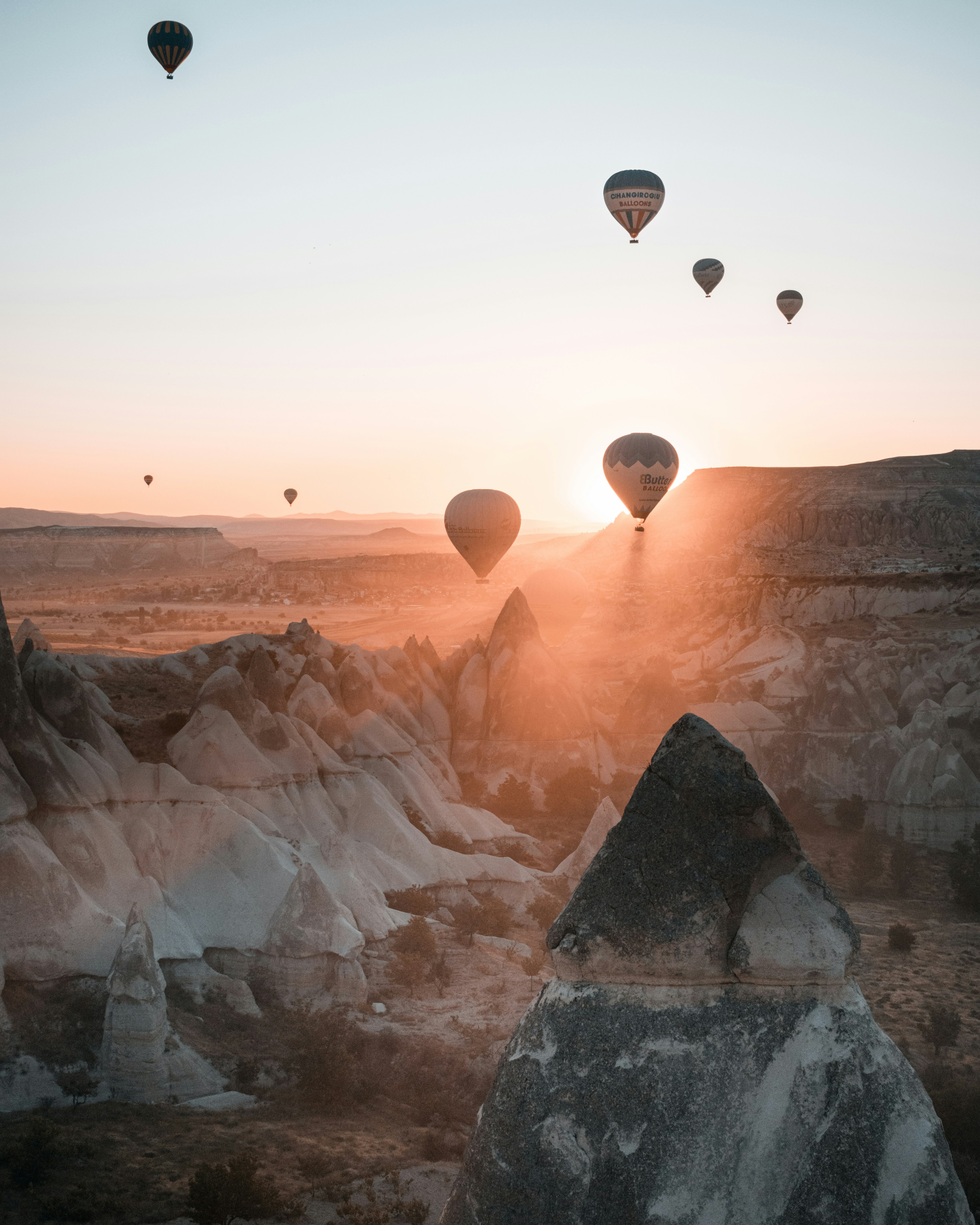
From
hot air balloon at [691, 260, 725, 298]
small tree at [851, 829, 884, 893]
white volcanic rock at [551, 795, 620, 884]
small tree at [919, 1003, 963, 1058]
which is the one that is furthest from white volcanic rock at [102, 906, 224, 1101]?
hot air balloon at [691, 260, 725, 298]

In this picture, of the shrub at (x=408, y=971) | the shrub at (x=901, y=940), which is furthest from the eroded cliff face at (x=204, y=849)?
the shrub at (x=901, y=940)

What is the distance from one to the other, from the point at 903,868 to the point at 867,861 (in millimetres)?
959

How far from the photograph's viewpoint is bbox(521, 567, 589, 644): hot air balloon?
272ft

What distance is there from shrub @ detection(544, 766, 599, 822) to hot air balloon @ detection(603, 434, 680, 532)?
59.9ft

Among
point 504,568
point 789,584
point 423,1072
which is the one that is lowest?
point 423,1072

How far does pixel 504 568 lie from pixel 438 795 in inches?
4820

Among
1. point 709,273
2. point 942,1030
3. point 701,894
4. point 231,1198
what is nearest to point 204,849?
point 231,1198

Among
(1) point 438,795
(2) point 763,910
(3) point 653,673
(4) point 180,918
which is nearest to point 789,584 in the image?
(3) point 653,673

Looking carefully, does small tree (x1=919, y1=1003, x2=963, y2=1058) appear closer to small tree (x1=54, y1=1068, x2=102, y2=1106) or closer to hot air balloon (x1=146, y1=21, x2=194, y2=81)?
small tree (x1=54, y1=1068, x2=102, y2=1106)

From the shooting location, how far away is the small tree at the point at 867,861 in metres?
30.3

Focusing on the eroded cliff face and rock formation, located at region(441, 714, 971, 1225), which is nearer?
rock formation, located at region(441, 714, 971, 1225)

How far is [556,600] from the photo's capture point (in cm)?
8631

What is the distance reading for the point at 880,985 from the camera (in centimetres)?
2269

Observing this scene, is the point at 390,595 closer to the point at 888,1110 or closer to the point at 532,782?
the point at 532,782
